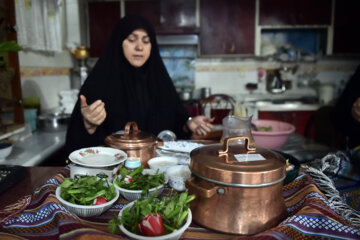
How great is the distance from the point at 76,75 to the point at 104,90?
2323 mm

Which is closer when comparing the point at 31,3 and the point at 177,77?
the point at 31,3

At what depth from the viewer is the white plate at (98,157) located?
0.77m

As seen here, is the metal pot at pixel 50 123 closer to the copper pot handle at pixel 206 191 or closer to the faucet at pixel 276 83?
the copper pot handle at pixel 206 191

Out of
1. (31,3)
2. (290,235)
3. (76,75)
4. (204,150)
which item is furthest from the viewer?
(76,75)

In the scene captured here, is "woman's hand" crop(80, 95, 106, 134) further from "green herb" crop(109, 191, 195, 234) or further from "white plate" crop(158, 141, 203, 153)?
"green herb" crop(109, 191, 195, 234)

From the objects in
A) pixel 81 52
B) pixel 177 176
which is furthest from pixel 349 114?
→ pixel 81 52

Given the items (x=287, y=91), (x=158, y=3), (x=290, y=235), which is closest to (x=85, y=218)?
(x=290, y=235)

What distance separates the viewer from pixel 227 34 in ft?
11.8

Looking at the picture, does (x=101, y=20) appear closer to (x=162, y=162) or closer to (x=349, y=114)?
(x=349, y=114)

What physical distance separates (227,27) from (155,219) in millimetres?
3453

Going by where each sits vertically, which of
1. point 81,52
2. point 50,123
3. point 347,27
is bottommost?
point 50,123

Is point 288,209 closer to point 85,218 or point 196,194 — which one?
point 196,194

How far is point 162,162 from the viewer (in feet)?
3.10

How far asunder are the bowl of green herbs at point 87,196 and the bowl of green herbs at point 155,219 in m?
0.08
